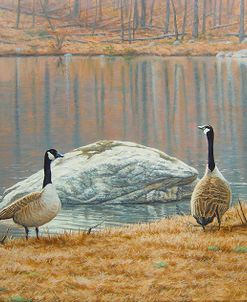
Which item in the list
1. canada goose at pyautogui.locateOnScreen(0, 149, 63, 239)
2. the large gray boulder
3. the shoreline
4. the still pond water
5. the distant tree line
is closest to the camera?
canada goose at pyautogui.locateOnScreen(0, 149, 63, 239)

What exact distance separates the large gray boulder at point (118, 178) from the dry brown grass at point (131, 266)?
4265 millimetres

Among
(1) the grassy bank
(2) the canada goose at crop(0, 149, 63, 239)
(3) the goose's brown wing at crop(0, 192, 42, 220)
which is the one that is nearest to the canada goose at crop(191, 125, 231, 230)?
(2) the canada goose at crop(0, 149, 63, 239)

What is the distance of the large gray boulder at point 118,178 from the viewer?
48.5 feet

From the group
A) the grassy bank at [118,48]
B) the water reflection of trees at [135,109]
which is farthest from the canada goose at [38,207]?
the grassy bank at [118,48]

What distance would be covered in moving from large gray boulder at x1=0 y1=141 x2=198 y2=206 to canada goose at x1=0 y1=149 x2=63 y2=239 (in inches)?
195

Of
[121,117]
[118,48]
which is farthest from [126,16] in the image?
[121,117]

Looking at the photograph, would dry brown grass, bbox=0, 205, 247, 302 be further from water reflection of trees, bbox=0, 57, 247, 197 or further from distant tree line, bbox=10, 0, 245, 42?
distant tree line, bbox=10, 0, 245, 42

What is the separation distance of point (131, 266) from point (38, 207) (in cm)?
144

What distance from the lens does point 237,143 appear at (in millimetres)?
22250

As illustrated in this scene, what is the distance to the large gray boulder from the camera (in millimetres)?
14797

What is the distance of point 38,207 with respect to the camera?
376 inches

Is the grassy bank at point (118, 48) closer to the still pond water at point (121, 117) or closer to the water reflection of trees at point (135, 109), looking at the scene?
the water reflection of trees at point (135, 109)

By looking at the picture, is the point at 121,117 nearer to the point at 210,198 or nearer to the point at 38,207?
the point at 210,198

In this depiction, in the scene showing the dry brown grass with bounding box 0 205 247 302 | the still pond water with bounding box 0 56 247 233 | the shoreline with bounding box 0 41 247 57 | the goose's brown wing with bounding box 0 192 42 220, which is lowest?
the still pond water with bounding box 0 56 247 233
